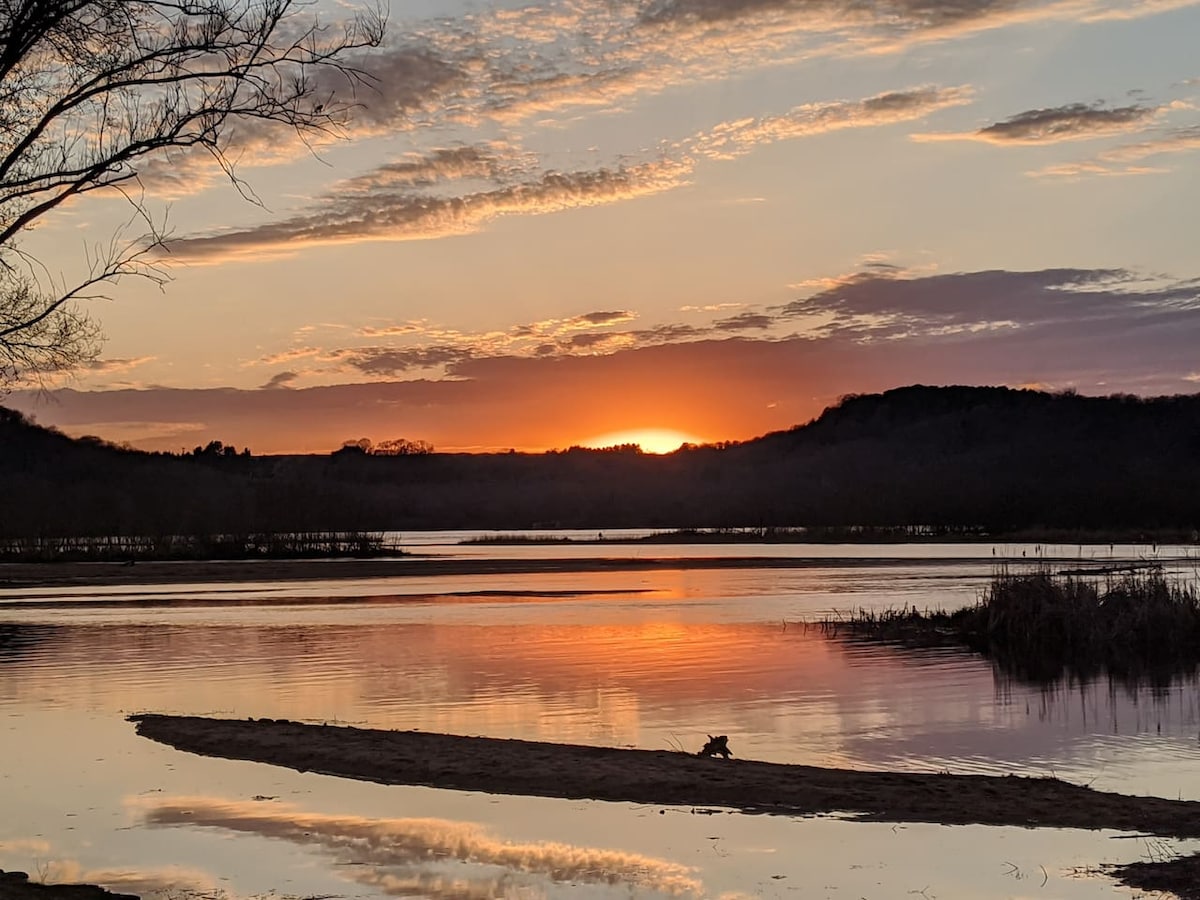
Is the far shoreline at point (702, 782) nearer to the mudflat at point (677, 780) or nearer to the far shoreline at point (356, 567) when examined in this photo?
the mudflat at point (677, 780)

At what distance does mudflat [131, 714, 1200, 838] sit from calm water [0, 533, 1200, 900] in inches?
19.4

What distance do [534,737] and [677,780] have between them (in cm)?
414

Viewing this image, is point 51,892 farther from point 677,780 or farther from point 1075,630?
point 1075,630

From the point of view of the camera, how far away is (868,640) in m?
31.7

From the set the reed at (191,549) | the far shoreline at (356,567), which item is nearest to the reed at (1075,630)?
the far shoreline at (356,567)

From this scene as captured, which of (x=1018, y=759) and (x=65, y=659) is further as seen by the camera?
(x=65, y=659)

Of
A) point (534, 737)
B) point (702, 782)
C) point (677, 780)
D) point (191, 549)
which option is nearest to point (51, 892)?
point (677, 780)

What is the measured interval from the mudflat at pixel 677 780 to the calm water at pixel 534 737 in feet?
1.62

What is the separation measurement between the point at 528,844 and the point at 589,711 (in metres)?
8.58

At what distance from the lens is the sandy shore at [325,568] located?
67.9m

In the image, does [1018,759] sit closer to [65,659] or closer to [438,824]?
[438,824]

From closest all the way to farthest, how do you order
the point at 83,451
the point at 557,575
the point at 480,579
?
the point at 480,579 < the point at 557,575 < the point at 83,451

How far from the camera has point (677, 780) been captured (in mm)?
13695

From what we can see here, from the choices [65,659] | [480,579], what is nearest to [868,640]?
[65,659]
